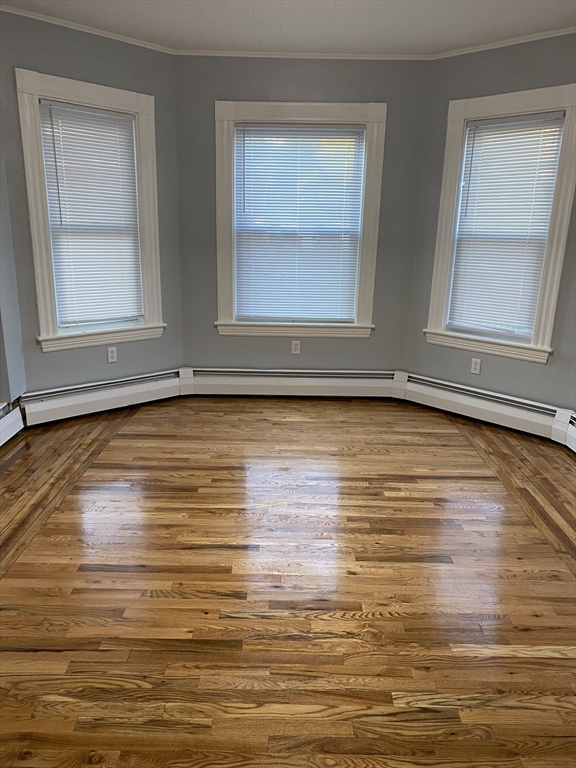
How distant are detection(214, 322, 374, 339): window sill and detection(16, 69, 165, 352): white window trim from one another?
0.58 meters

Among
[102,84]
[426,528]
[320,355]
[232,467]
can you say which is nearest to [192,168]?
[102,84]

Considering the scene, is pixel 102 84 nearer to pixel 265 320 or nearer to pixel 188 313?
pixel 188 313

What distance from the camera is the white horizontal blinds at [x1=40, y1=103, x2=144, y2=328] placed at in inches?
138

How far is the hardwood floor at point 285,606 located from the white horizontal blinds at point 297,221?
4.67ft

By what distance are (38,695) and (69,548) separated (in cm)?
78

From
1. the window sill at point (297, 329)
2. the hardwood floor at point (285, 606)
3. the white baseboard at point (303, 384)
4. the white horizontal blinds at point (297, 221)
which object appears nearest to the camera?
the hardwood floor at point (285, 606)

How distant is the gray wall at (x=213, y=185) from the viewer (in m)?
3.79

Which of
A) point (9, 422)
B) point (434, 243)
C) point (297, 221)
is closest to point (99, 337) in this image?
point (9, 422)

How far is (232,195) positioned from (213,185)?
6.6 inches

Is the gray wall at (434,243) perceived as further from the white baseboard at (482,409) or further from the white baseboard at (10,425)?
the white baseboard at (10,425)

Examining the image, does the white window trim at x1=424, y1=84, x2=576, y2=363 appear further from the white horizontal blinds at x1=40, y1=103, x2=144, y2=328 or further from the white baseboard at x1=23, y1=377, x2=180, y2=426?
the white horizontal blinds at x1=40, y1=103, x2=144, y2=328

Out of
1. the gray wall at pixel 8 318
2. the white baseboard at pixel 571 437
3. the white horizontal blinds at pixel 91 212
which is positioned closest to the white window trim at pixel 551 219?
the white baseboard at pixel 571 437

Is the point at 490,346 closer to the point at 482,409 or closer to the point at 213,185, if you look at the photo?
the point at 482,409

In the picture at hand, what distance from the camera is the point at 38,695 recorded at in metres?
1.53
